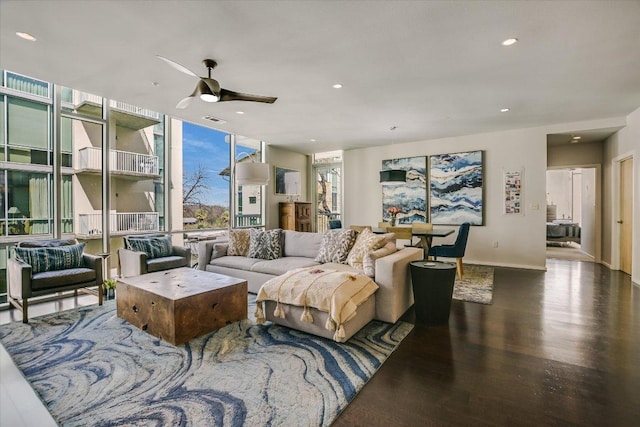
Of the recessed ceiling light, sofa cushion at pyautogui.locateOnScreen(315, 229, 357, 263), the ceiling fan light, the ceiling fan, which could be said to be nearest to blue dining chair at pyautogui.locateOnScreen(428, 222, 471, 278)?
sofa cushion at pyautogui.locateOnScreen(315, 229, 357, 263)

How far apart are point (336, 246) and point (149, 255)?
2772mm

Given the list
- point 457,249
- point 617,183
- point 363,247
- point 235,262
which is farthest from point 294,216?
point 617,183

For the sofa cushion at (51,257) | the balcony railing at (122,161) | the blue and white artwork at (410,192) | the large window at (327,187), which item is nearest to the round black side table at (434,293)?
the blue and white artwork at (410,192)

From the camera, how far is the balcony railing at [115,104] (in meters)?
4.40

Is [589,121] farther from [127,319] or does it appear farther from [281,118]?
Answer: [127,319]

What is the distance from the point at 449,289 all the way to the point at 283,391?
1982 millimetres

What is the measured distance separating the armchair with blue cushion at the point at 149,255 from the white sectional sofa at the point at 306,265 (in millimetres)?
360

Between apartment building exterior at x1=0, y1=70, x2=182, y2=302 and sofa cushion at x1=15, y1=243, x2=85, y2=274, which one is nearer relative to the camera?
sofa cushion at x1=15, y1=243, x2=85, y2=274

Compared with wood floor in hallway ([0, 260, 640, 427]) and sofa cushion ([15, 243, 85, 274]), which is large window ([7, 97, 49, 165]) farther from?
wood floor in hallway ([0, 260, 640, 427])

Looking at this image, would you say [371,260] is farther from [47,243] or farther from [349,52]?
[47,243]

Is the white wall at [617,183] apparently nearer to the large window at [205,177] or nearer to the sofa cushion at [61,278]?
the large window at [205,177]

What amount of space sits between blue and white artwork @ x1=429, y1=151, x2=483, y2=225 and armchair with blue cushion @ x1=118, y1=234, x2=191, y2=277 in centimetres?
508

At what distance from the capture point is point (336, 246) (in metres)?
4.11

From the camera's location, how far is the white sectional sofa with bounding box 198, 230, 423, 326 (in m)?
3.12
